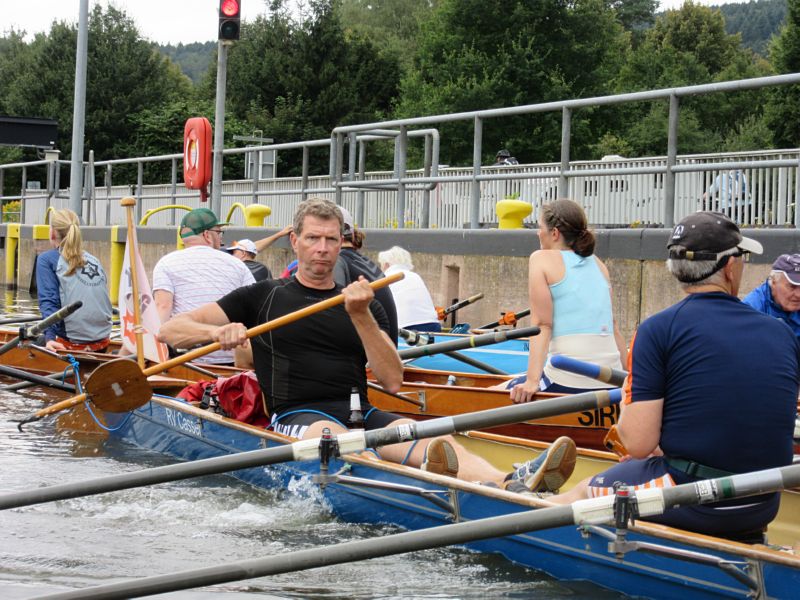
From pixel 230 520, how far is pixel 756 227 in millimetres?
5709

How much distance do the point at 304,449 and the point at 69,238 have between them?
5.97 meters

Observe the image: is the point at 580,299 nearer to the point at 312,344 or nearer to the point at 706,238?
the point at 312,344

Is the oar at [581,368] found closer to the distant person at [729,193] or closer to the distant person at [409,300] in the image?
the distant person at [409,300]

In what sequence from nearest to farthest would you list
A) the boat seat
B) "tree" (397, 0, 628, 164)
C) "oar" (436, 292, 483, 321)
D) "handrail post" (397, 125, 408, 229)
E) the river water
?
the boat seat, the river water, "oar" (436, 292, 483, 321), "handrail post" (397, 125, 408, 229), "tree" (397, 0, 628, 164)

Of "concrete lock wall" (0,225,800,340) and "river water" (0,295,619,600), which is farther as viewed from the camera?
"concrete lock wall" (0,225,800,340)

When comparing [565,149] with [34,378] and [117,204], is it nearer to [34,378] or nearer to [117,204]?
[34,378]

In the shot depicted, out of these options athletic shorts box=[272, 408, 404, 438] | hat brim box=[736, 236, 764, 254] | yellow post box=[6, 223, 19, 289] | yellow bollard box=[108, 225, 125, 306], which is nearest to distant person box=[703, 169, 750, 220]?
Answer: athletic shorts box=[272, 408, 404, 438]

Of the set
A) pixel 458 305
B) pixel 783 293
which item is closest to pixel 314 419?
pixel 783 293

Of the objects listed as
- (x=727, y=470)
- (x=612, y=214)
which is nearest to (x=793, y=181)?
(x=612, y=214)

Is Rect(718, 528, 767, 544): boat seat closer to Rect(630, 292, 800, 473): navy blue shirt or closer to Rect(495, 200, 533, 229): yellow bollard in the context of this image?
Rect(630, 292, 800, 473): navy blue shirt

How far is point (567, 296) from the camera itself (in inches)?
282

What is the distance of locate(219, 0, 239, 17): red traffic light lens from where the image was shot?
1418cm

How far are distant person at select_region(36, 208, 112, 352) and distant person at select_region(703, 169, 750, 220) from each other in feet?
17.8

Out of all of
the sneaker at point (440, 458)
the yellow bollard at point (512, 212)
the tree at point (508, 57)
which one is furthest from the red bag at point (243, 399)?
the tree at point (508, 57)
